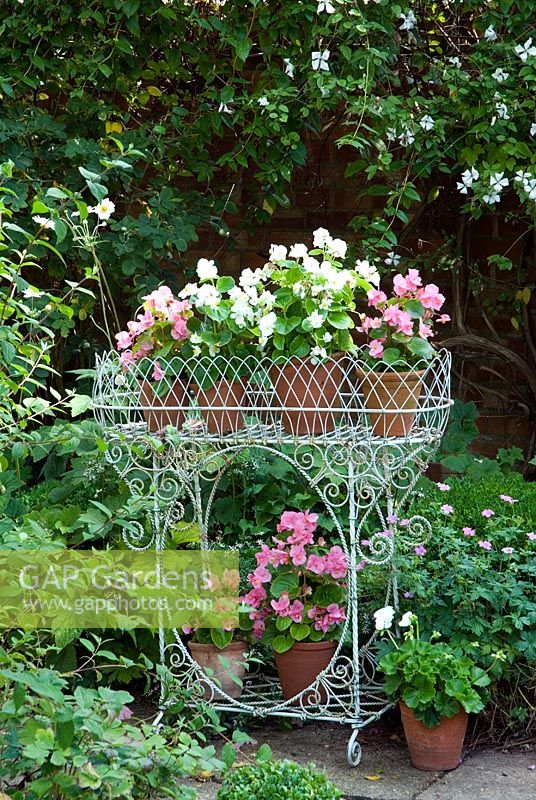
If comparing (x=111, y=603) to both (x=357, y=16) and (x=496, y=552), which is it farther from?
(x=357, y=16)

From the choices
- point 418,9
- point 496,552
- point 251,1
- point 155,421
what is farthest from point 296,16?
point 496,552

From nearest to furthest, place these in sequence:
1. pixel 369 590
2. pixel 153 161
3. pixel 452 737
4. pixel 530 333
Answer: pixel 452 737 < pixel 369 590 < pixel 153 161 < pixel 530 333

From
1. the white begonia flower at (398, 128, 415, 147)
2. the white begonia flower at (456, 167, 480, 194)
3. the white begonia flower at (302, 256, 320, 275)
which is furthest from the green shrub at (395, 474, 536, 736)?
the white begonia flower at (398, 128, 415, 147)

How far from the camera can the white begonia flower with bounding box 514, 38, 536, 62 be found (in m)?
3.75

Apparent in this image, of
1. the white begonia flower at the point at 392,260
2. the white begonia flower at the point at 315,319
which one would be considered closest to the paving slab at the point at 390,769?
the white begonia flower at the point at 315,319

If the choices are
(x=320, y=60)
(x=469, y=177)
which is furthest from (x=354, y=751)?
(x=320, y=60)

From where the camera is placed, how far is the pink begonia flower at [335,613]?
10.0 feet

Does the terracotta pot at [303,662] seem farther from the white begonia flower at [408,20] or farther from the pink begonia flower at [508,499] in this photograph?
the white begonia flower at [408,20]

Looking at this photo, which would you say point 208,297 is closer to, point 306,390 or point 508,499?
point 306,390

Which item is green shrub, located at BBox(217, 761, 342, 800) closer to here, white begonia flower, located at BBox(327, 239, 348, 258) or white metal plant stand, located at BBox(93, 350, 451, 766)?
white metal plant stand, located at BBox(93, 350, 451, 766)

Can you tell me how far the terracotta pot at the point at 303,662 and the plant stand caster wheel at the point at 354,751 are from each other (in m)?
0.22

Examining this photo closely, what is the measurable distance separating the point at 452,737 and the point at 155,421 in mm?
1241

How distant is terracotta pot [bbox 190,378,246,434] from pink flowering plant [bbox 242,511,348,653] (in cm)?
31

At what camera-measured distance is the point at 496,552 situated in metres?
3.03
